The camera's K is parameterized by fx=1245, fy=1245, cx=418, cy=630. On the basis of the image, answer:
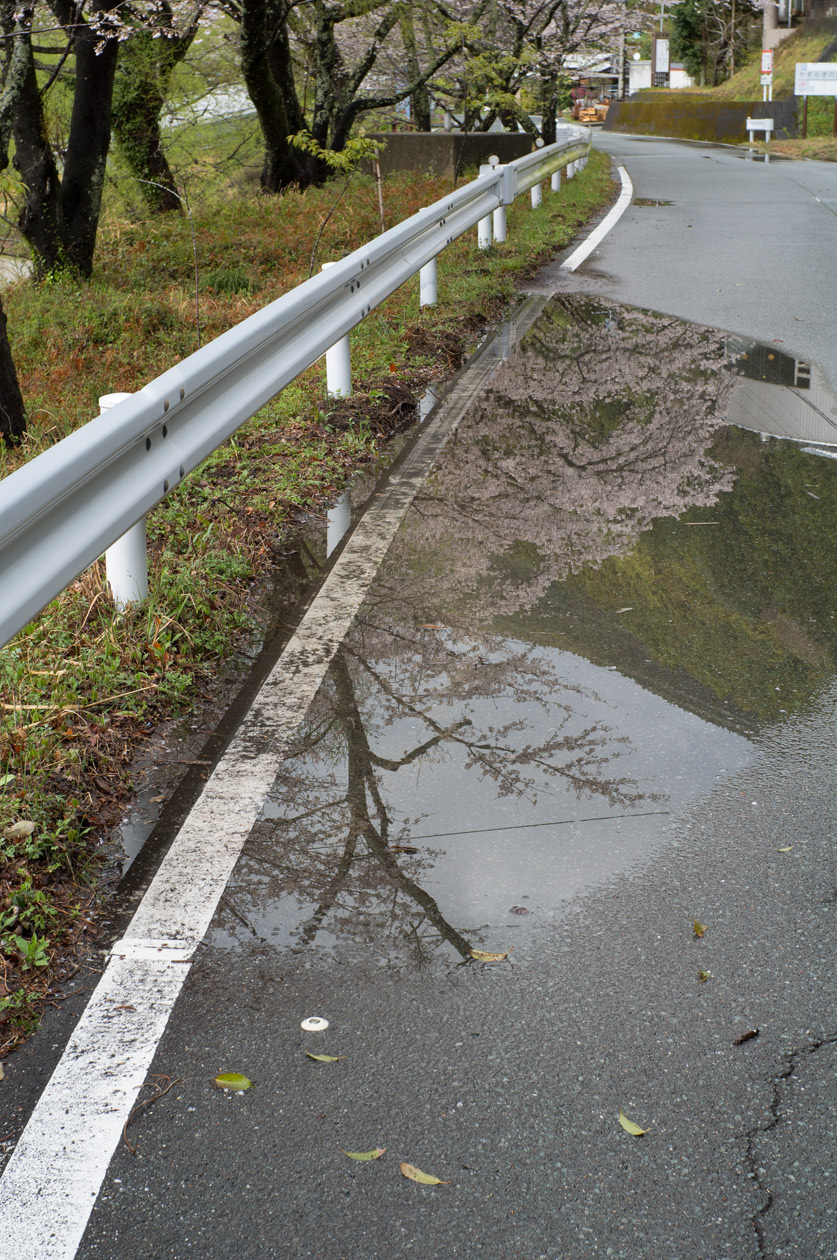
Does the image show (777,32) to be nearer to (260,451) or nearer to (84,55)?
(84,55)

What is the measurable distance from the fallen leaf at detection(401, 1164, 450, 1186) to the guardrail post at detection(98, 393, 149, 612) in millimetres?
2691

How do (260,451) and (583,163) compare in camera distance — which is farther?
(583,163)

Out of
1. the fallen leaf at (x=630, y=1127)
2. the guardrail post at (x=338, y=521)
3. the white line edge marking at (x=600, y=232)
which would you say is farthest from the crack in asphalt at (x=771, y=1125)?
the white line edge marking at (x=600, y=232)

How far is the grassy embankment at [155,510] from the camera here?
3.09m

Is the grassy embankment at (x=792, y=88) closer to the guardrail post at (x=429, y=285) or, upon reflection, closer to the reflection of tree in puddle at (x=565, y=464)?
the guardrail post at (x=429, y=285)

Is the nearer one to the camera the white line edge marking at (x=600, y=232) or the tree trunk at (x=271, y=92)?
the white line edge marking at (x=600, y=232)

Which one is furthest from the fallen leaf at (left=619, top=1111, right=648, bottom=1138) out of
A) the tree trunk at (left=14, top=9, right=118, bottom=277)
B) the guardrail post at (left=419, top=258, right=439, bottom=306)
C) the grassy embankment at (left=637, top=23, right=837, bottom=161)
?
the grassy embankment at (left=637, top=23, right=837, bottom=161)

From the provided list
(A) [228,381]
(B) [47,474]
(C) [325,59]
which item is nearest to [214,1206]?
(B) [47,474]

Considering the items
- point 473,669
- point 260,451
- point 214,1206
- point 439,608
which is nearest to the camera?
point 214,1206

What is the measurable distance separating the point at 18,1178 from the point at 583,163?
87.9 ft

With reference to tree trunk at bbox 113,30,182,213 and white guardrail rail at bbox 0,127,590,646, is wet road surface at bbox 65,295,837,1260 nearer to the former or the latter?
white guardrail rail at bbox 0,127,590,646

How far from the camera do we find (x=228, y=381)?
5.16 metres

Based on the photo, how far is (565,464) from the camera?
6.29 meters

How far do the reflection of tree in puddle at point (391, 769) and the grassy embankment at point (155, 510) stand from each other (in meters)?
0.46
